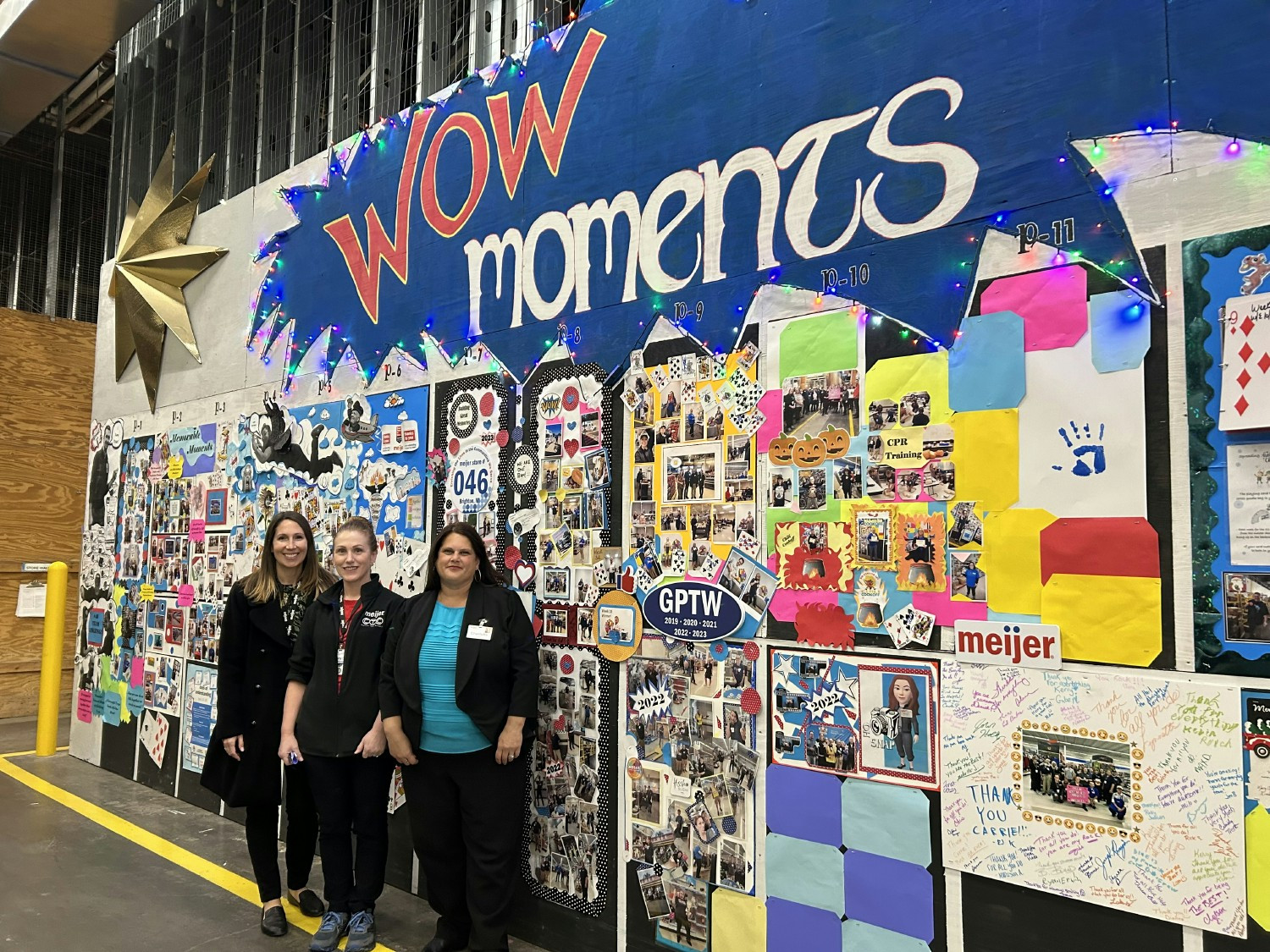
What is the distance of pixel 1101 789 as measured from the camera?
219cm

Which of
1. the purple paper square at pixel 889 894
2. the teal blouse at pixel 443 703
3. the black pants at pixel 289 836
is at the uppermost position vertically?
the teal blouse at pixel 443 703

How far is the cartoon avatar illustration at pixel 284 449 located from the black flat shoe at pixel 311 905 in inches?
73.6

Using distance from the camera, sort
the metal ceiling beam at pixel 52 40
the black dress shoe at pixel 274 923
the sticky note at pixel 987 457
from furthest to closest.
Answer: the metal ceiling beam at pixel 52 40 < the black dress shoe at pixel 274 923 < the sticky note at pixel 987 457

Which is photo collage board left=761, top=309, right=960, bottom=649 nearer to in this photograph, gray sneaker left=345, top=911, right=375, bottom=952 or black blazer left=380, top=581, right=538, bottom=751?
black blazer left=380, top=581, right=538, bottom=751

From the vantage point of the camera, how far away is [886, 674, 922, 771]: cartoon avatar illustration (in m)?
2.49

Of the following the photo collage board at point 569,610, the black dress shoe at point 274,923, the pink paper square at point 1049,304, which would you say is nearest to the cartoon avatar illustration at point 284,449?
the photo collage board at point 569,610

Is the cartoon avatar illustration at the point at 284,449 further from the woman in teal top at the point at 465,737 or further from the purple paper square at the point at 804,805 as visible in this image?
the purple paper square at the point at 804,805

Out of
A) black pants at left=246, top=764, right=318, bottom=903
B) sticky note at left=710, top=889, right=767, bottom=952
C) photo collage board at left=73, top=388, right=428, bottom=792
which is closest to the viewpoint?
sticky note at left=710, top=889, right=767, bottom=952

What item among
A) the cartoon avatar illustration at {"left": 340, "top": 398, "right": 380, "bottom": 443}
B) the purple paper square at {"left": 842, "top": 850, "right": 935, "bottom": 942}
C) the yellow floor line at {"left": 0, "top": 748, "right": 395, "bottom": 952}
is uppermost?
the cartoon avatar illustration at {"left": 340, "top": 398, "right": 380, "bottom": 443}

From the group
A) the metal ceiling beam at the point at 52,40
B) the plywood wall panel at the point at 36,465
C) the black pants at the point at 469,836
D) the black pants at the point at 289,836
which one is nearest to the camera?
the black pants at the point at 469,836

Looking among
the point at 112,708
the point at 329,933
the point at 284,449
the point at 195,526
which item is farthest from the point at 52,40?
the point at 329,933

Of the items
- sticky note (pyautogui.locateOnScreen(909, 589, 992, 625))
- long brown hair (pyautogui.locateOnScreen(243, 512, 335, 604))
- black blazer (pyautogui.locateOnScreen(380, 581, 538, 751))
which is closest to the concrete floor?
black blazer (pyautogui.locateOnScreen(380, 581, 538, 751))

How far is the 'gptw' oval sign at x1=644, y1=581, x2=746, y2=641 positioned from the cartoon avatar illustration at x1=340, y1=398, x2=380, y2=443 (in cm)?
181

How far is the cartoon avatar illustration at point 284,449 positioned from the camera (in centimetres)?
457
